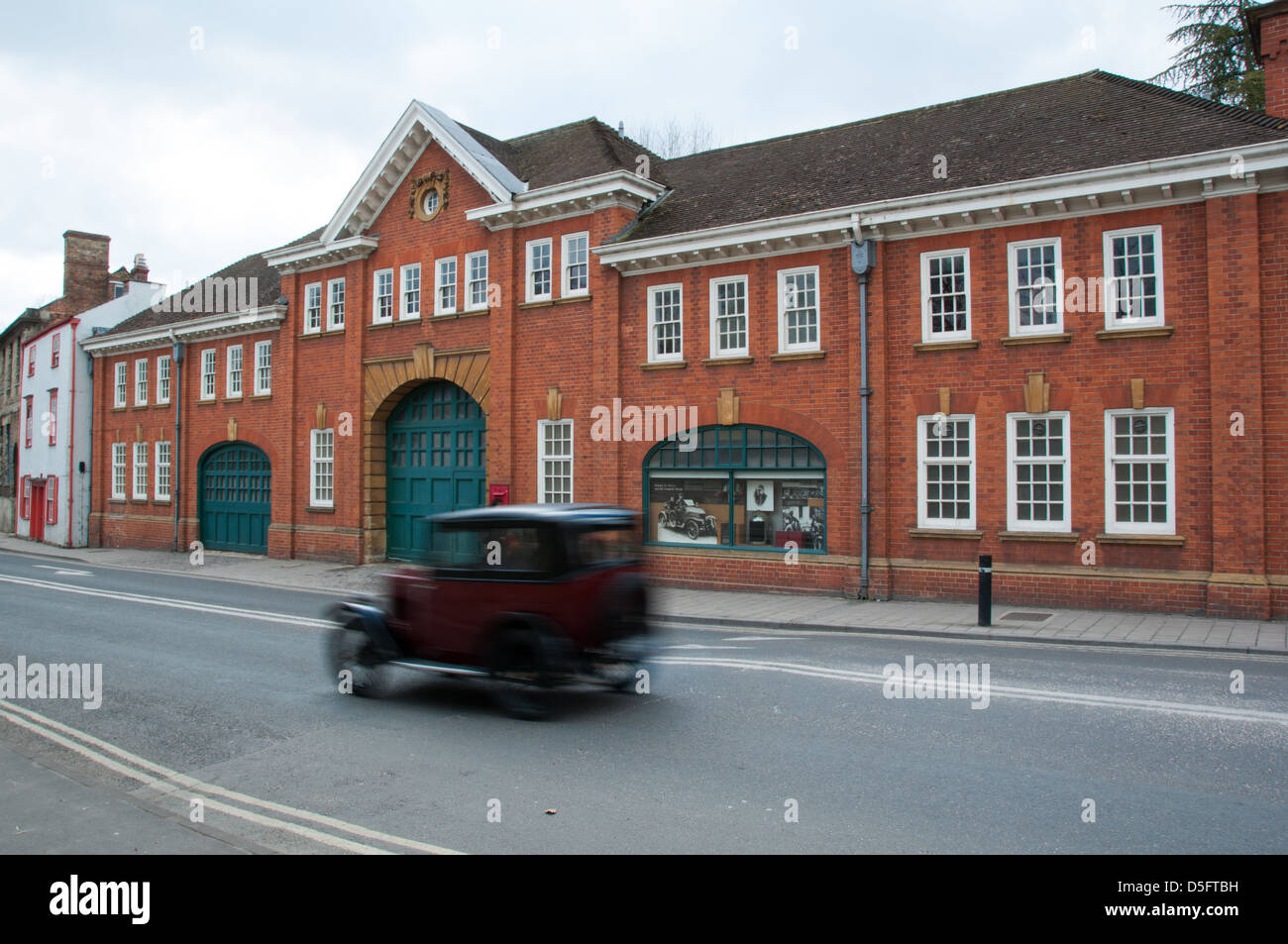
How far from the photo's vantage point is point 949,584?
16.4 metres

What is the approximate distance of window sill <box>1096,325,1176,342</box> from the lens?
14688mm

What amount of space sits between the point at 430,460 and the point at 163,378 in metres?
14.4

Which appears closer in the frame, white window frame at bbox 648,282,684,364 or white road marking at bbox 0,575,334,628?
white road marking at bbox 0,575,334,628

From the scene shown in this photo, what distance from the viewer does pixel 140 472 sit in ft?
112

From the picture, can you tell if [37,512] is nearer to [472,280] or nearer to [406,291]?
[406,291]

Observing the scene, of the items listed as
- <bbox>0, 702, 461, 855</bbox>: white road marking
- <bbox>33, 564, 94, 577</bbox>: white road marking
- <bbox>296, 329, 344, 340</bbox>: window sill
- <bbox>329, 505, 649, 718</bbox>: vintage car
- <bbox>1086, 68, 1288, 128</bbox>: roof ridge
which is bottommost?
<bbox>0, 702, 461, 855</bbox>: white road marking

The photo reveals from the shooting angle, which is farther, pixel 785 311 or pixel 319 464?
pixel 319 464

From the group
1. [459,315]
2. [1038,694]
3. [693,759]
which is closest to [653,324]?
[459,315]

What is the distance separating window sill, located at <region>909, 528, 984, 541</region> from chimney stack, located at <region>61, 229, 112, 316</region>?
135 ft

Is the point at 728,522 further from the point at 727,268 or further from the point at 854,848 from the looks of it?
the point at 854,848

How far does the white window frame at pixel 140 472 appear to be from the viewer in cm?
3375

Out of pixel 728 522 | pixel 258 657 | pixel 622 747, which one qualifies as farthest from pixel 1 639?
pixel 728 522

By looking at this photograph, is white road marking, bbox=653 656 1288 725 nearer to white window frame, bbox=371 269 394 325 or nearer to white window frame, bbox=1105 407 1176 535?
white window frame, bbox=1105 407 1176 535

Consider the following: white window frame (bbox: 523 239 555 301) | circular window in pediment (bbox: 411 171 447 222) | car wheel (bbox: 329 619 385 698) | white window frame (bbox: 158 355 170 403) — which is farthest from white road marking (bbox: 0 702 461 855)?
white window frame (bbox: 158 355 170 403)
